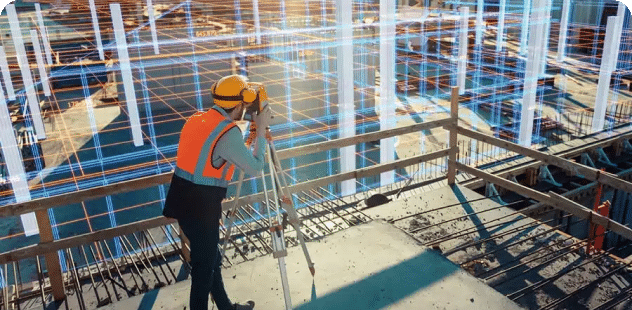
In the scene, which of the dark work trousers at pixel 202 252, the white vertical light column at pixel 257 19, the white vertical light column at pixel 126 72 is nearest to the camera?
the dark work trousers at pixel 202 252

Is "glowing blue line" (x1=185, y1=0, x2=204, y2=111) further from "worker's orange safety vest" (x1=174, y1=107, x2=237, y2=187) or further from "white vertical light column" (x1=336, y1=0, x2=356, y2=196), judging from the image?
"worker's orange safety vest" (x1=174, y1=107, x2=237, y2=187)

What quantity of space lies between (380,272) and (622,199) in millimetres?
8340

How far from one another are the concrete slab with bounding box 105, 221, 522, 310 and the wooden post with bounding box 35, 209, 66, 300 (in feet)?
2.34

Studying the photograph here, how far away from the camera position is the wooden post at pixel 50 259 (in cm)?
346

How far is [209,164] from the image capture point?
101 inches

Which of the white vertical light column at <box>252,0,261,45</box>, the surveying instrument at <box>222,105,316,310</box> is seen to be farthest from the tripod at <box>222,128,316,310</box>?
the white vertical light column at <box>252,0,261,45</box>

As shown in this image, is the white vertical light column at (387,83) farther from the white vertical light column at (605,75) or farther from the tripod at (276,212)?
the tripod at (276,212)

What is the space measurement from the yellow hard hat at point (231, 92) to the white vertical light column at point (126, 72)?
11.4 metres

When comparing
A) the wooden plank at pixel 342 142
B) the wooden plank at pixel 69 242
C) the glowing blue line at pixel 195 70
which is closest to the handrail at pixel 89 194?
the wooden plank at pixel 342 142

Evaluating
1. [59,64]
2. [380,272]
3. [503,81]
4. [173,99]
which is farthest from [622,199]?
[59,64]

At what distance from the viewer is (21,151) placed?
41.0 feet

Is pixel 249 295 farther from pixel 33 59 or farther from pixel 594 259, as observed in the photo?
pixel 33 59

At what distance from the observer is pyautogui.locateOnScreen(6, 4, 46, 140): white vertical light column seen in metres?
13.5

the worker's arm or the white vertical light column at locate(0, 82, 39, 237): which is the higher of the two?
the worker's arm
